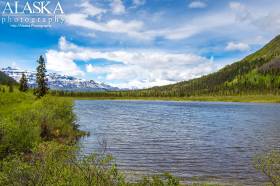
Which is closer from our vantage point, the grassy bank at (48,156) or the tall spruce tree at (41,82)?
the grassy bank at (48,156)

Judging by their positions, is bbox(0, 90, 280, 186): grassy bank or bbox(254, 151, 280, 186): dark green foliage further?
bbox(254, 151, 280, 186): dark green foliage

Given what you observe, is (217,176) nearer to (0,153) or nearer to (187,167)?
(187,167)

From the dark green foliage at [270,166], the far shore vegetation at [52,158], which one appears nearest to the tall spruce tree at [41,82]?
the far shore vegetation at [52,158]

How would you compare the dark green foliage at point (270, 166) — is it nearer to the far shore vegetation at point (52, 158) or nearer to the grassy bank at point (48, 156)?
the far shore vegetation at point (52, 158)

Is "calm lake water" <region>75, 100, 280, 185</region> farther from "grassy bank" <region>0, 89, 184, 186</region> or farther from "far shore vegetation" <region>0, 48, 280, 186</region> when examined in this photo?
"grassy bank" <region>0, 89, 184, 186</region>

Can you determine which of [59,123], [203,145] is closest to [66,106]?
[59,123]

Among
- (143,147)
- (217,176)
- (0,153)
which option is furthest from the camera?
(143,147)

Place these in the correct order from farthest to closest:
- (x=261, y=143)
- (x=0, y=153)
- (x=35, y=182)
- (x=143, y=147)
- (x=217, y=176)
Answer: (x=261, y=143)
(x=143, y=147)
(x=217, y=176)
(x=0, y=153)
(x=35, y=182)

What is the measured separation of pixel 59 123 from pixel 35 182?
47229 millimetres

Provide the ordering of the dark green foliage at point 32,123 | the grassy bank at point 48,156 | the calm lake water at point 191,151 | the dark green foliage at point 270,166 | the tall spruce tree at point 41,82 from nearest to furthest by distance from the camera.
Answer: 1. the grassy bank at point 48,156
2. the dark green foliage at point 270,166
3. the dark green foliage at point 32,123
4. the calm lake water at point 191,151
5. the tall spruce tree at point 41,82

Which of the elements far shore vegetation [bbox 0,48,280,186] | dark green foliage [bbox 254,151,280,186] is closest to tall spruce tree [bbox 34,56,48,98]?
→ far shore vegetation [bbox 0,48,280,186]

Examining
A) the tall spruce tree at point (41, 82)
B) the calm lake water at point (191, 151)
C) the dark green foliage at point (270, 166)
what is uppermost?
the tall spruce tree at point (41, 82)

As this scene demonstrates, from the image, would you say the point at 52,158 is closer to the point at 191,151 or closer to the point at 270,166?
the point at 270,166

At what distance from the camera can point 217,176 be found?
40.0 meters
